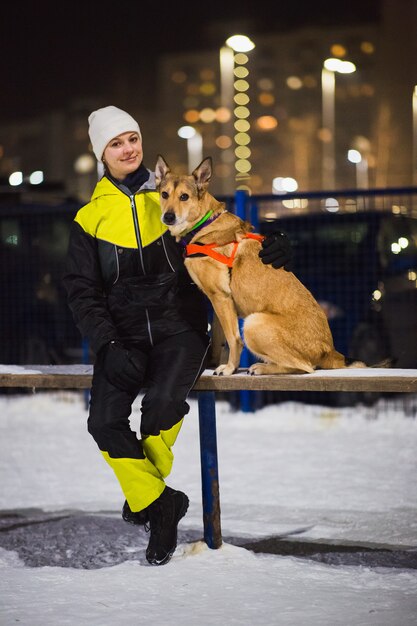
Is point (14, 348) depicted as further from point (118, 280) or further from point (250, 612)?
point (250, 612)

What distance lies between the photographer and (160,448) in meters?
4.15

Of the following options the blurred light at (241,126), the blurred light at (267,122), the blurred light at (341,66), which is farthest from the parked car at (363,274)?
the blurred light at (267,122)

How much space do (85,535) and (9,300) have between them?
546cm

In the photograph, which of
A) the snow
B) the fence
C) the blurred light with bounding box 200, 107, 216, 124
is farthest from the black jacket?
the blurred light with bounding box 200, 107, 216, 124

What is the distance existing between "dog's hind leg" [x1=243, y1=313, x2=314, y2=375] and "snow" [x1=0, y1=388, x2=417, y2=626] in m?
0.89

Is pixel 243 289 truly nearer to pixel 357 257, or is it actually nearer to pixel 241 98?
pixel 357 257

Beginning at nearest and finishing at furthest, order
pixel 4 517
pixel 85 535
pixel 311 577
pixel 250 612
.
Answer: pixel 250 612 < pixel 311 577 < pixel 85 535 < pixel 4 517

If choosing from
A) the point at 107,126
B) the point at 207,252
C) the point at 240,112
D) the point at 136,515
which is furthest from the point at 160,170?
the point at 240,112

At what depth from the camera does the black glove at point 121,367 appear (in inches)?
164

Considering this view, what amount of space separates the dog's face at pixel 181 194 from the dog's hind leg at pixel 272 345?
1.88 feet

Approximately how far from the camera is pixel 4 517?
5.46 m

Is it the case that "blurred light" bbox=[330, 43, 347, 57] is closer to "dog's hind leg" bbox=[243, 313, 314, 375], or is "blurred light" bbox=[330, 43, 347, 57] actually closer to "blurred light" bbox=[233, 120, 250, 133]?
"dog's hind leg" bbox=[243, 313, 314, 375]

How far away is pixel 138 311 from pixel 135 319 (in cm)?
4

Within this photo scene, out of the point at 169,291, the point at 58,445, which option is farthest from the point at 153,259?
the point at 58,445
